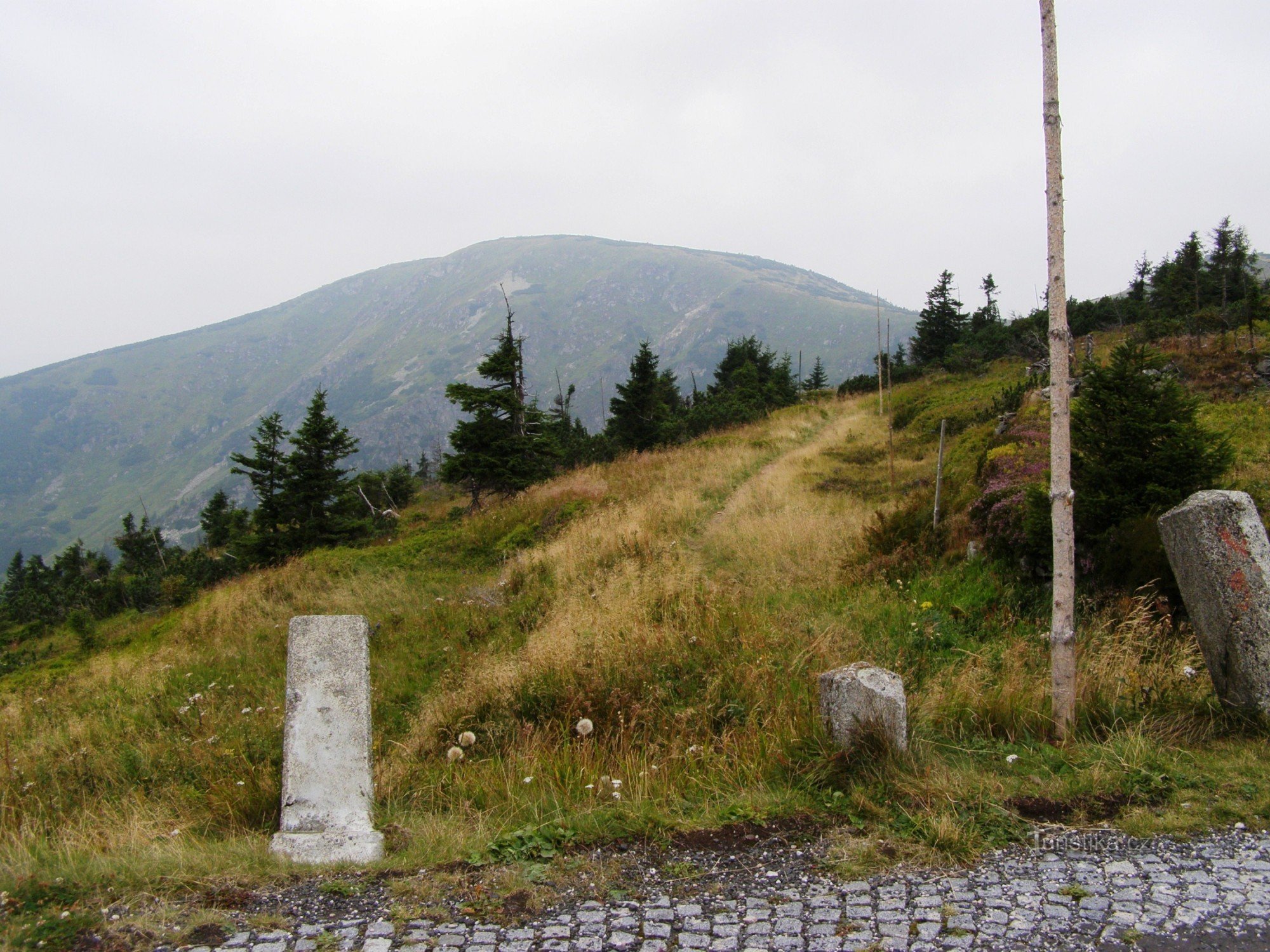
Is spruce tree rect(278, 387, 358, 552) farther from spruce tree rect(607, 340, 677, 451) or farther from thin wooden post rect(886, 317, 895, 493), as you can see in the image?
thin wooden post rect(886, 317, 895, 493)

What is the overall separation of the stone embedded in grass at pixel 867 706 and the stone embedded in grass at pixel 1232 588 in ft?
6.51

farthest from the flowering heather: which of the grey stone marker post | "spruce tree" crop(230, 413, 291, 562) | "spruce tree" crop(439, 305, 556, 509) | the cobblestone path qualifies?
Answer: "spruce tree" crop(230, 413, 291, 562)

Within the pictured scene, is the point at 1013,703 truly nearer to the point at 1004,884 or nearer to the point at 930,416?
the point at 1004,884

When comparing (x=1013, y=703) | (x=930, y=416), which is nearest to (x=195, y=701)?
(x=1013, y=703)

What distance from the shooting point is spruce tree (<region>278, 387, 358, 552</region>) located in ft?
78.0

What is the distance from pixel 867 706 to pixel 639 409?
28.2 meters

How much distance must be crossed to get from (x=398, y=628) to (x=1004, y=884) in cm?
822

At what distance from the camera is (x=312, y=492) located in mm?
24109

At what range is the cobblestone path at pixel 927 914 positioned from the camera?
262cm

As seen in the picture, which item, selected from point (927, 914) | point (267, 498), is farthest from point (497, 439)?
point (927, 914)

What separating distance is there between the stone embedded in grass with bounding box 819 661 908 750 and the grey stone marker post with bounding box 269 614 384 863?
2625mm

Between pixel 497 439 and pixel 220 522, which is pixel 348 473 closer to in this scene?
pixel 220 522

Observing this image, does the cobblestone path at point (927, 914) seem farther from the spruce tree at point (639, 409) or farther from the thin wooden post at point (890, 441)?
the spruce tree at point (639, 409)

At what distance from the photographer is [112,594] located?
1545 inches
